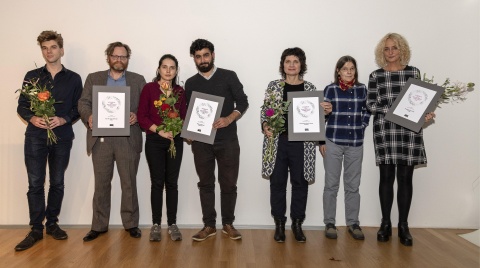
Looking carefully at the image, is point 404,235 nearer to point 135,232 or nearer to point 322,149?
point 322,149

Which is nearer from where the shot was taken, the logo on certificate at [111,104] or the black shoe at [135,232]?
the logo on certificate at [111,104]

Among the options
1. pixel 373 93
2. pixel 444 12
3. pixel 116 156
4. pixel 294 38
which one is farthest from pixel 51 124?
pixel 444 12

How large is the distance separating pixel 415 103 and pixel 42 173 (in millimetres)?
3418

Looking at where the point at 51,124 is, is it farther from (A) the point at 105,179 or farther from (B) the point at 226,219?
(B) the point at 226,219

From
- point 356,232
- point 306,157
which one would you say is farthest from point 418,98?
point 356,232

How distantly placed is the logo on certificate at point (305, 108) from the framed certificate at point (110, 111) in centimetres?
154

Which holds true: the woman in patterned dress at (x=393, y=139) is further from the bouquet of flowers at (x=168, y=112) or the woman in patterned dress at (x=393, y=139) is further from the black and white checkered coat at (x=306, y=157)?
the bouquet of flowers at (x=168, y=112)

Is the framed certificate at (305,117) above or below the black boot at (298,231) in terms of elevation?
above

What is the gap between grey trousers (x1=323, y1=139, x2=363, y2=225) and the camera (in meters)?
4.14

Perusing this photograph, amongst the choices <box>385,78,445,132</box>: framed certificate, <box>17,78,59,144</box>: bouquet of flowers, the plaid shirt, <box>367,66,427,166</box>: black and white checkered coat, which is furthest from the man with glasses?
<box>385,78,445,132</box>: framed certificate

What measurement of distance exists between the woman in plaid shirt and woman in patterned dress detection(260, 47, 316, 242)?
0.24 metres

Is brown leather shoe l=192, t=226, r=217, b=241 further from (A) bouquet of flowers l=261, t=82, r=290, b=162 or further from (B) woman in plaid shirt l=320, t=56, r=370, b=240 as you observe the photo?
(B) woman in plaid shirt l=320, t=56, r=370, b=240

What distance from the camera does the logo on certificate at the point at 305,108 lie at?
12.9ft

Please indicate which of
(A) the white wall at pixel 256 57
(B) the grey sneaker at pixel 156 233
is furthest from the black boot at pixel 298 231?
(B) the grey sneaker at pixel 156 233
